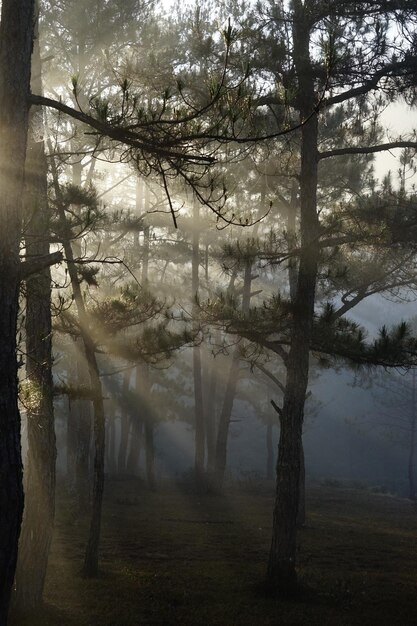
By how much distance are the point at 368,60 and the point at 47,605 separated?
8.68 m

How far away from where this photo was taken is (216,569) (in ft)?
36.7

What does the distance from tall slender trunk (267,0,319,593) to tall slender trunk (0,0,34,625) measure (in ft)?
18.0

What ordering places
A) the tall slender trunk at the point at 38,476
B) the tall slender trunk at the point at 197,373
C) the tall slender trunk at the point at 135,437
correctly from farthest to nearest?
the tall slender trunk at the point at 135,437, the tall slender trunk at the point at 197,373, the tall slender trunk at the point at 38,476

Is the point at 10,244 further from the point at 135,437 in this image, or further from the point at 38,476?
the point at 135,437

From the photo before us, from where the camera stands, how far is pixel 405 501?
1125 inches

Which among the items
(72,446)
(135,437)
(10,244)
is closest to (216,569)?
(10,244)

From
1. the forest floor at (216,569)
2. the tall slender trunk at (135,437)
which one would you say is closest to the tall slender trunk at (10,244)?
the forest floor at (216,569)

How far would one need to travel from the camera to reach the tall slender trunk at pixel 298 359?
9203mm

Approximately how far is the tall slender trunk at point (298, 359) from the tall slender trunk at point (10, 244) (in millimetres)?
5491

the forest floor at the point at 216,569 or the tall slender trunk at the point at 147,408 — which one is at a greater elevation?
the tall slender trunk at the point at 147,408

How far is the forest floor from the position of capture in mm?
8367

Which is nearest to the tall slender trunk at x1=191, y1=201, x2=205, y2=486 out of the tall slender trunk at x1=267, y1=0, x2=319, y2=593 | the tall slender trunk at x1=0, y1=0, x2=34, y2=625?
the tall slender trunk at x1=267, y1=0, x2=319, y2=593

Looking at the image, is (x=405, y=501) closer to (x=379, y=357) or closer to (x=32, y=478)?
(x=379, y=357)

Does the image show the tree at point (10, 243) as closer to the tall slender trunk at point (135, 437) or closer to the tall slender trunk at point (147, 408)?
the tall slender trunk at point (147, 408)
